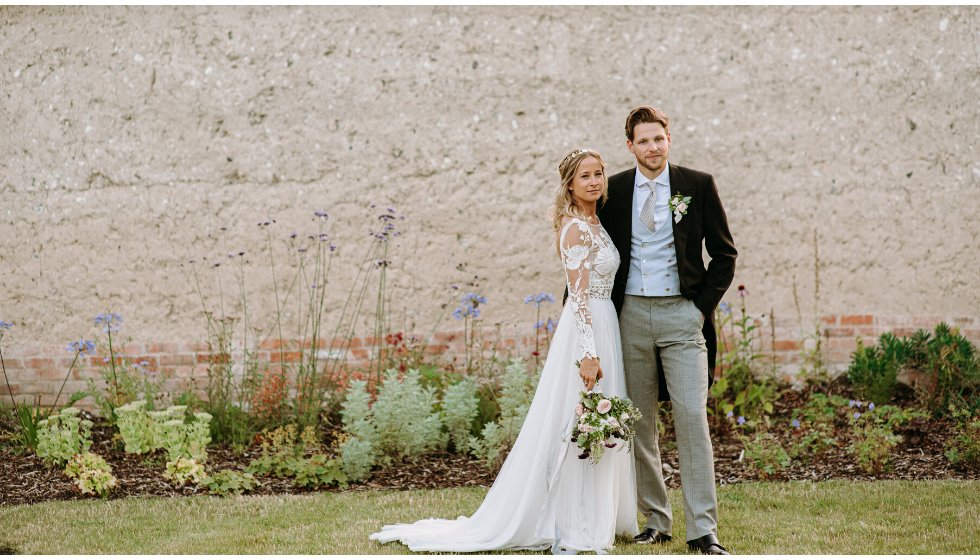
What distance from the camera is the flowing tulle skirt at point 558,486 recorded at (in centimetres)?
407

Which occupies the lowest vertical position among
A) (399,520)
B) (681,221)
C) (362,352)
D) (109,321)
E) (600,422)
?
(399,520)

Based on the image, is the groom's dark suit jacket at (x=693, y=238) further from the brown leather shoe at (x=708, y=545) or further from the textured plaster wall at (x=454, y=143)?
the textured plaster wall at (x=454, y=143)

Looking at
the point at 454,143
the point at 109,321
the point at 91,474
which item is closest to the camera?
the point at 91,474

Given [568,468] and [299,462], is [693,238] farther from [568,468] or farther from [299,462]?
[299,462]

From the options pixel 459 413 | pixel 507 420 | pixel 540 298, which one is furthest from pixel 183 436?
pixel 540 298

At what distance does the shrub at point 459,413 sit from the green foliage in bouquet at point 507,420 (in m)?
0.09

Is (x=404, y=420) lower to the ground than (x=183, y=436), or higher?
higher

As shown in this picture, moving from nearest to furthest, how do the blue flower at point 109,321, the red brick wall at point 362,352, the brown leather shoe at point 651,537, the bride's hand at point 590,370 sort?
the bride's hand at point 590,370, the brown leather shoe at point 651,537, the blue flower at point 109,321, the red brick wall at point 362,352

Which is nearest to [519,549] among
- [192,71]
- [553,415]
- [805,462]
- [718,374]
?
[553,415]

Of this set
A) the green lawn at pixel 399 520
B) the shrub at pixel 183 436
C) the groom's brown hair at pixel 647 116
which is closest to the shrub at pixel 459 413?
the green lawn at pixel 399 520

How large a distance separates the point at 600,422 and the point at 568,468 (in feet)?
1.06

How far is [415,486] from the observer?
17.9 ft

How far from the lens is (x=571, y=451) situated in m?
4.12

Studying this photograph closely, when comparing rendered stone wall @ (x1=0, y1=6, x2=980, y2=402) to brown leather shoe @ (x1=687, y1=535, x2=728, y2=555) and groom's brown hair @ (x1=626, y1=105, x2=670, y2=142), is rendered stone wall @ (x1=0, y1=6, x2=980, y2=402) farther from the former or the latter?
brown leather shoe @ (x1=687, y1=535, x2=728, y2=555)
